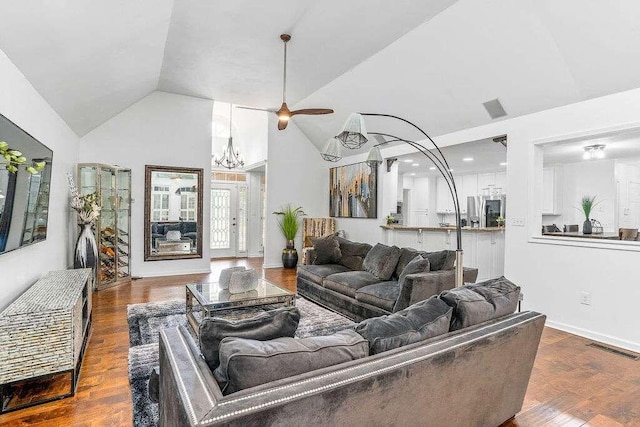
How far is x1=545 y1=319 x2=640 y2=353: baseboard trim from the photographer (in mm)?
3312

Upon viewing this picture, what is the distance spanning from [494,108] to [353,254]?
8.65ft

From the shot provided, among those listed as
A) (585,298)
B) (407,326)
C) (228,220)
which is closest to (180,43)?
(407,326)

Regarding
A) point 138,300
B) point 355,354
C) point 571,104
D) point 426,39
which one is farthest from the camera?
point 138,300

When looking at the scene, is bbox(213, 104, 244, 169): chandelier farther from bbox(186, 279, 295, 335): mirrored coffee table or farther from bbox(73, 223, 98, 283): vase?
bbox(186, 279, 295, 335): mirrored coffee table

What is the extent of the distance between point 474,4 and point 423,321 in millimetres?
3273

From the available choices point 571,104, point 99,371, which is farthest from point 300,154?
point 99,371

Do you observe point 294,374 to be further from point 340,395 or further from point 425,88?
point 425,88

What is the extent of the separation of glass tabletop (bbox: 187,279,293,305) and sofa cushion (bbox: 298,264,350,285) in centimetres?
84

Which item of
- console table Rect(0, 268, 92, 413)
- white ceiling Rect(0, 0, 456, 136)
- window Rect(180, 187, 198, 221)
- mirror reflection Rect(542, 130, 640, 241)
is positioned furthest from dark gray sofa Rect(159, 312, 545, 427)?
mirror reflection Rect(542, 130, 640, 241)

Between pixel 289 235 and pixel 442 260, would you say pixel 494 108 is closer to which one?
pixel 442 260

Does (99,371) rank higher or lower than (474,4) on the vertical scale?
lower

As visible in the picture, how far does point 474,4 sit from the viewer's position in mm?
3410

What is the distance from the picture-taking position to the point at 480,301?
187 cm

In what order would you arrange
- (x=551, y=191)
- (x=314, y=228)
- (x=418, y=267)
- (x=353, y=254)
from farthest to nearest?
1. (x=314, y=228)
2. (x=551, y=191)
3. (x=353, y=254)
4. (x=418, y=267)
